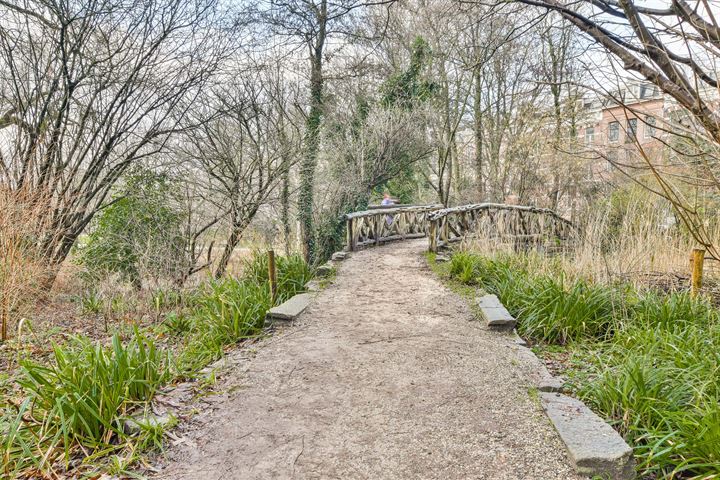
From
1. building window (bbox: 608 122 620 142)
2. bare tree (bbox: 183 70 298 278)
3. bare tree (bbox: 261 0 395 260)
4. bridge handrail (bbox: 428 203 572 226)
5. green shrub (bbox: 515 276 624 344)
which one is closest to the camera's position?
green shrub (bbox: 515 276 624 344)

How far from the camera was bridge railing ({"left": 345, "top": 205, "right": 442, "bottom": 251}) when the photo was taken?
899cm

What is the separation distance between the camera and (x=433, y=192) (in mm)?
18938

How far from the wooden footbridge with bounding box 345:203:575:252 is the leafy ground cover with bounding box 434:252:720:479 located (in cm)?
241

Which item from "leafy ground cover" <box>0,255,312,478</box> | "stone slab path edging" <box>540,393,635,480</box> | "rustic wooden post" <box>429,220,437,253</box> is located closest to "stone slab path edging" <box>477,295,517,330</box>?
"stone slab path edging" <box>540,393,635,480</box>

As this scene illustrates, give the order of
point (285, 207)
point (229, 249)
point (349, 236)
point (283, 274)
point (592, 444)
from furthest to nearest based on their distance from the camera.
→ point (349, 236)
point (285, 207)
point (229, 249)
point (283, 274)
point (592, 444)

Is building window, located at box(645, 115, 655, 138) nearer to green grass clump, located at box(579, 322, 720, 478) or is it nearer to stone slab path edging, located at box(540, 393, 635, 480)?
green grass clump, located at box(579, 322, 720, 478)

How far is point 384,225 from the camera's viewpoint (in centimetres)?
1053

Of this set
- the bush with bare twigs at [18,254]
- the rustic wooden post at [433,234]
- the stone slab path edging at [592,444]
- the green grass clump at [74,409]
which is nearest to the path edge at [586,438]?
the stone slab path edging at [592,444]

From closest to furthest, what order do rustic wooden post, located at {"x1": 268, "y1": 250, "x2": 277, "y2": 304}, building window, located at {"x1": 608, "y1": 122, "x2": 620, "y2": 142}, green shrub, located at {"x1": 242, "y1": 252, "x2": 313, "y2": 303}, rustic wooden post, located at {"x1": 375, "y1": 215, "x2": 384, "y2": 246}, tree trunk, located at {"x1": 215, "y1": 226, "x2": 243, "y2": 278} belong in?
rustic wooden post, located at {"x1": 268, "y1": 250, "x2": 277, "y2": 304}
green shrub, located at {"x1": 242, "y1": 252, "x2": 313, "y2": 303}
tree trunk, located at {"x1": 215, "y1": 226, "x2": 243, "y2": 278}
rustic wooden post, located at {"x1": 375, "y1": 215, "x2": 384, "y2": 246}
building window, located at {"x1": 608, "y1": 122, "x2": 620, "y2": 142}

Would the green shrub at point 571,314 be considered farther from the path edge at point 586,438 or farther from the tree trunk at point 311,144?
the tree trunk at point 311,144

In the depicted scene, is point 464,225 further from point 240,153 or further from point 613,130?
point 613,130

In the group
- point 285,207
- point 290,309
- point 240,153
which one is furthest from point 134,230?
point 290,309

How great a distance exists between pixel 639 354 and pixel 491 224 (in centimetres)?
531

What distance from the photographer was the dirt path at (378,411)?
2053mm
